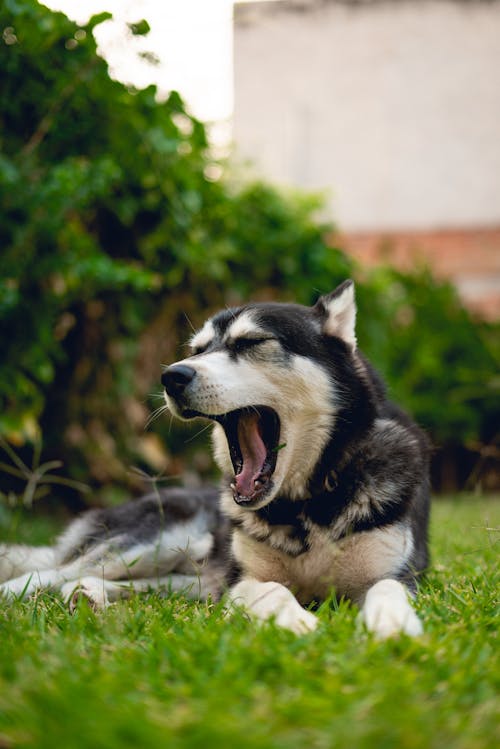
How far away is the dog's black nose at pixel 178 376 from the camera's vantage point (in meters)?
2.73

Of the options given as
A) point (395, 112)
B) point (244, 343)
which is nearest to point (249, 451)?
point (244, 343)

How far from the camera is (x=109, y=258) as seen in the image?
5711 millimetres

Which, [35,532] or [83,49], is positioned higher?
[83,49]

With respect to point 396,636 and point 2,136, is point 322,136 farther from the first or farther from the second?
point 396,636

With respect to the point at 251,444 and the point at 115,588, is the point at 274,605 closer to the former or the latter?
the point at 251,444

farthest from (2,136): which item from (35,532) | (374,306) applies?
(374,306)

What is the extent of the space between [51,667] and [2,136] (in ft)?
11.4

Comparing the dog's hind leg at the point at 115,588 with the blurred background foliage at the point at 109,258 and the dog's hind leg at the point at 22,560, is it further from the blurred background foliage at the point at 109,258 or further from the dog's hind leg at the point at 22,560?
the blurred background foliage at the point at 109,258

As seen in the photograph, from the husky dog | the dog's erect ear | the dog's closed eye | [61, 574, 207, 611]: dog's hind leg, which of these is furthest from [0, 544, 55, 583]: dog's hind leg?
the dog's erect ear

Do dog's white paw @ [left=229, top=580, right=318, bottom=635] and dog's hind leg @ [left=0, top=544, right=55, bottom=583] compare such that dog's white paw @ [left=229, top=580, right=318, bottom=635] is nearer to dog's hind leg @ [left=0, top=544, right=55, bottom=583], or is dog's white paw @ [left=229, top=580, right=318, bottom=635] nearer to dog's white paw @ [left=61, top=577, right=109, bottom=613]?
dog's white paw @ [left=61, top=577, right=109, bottom=613]

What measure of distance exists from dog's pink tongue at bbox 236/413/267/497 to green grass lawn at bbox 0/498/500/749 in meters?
0.69

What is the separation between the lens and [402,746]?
1197 mm

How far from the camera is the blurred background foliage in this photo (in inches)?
165

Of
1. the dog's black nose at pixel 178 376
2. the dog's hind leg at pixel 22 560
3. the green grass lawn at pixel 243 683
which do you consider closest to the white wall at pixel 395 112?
the dog's hind leg at pixel 22 560
